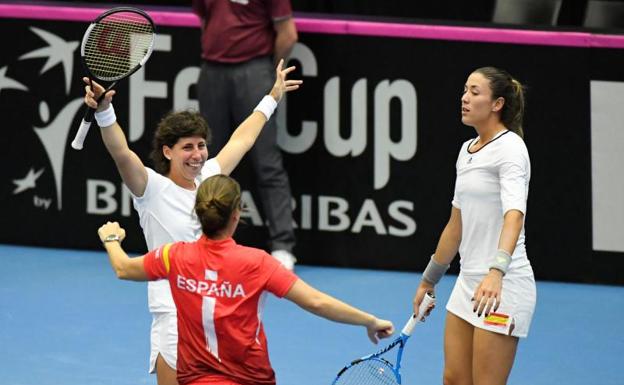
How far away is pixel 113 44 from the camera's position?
6.24m

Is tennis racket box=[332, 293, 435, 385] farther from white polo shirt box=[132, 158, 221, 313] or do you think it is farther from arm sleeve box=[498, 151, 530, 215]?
white polo shirt box=[132, 158, 221, 313]

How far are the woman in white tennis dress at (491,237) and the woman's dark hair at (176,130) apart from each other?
1.11 meters

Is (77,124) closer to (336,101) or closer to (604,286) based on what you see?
(336,101)

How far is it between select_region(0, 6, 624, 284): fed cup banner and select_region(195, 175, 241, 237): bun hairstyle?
447 centimetres

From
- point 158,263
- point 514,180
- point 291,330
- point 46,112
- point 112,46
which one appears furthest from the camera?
point 46,112

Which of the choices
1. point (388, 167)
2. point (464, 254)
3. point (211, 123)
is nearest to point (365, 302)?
point (388, 167)

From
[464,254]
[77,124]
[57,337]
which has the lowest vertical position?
[57,337]

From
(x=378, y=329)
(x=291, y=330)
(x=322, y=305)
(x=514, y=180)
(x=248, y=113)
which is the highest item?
(x=514, y=180)

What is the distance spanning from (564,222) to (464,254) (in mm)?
3477

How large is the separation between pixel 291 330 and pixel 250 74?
1818mm

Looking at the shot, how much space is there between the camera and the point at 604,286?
29.3 ft

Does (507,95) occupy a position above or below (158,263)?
above

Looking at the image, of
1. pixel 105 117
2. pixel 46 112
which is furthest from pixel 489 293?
pixel 46 112

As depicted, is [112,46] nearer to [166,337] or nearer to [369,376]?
[166,337]
